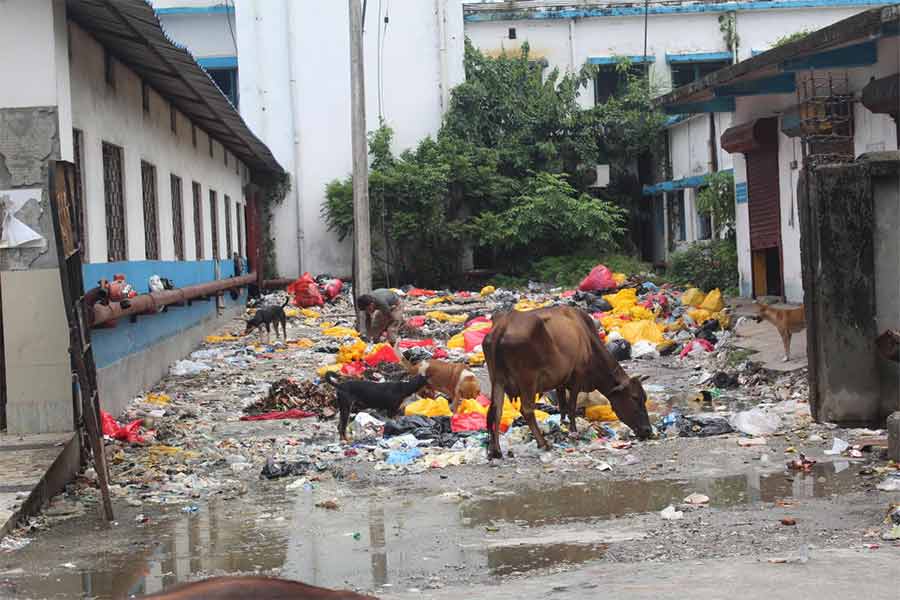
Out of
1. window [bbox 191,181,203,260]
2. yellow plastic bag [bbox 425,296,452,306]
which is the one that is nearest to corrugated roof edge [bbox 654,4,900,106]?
window [bbox 191,181,203,260]

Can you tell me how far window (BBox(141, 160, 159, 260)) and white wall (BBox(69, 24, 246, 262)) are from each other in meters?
0.15

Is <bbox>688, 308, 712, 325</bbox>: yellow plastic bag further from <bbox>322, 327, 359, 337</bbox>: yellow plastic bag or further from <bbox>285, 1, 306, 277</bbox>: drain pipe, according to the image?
<bbox>285, 1, 306, 277</bbox>: drain pipe

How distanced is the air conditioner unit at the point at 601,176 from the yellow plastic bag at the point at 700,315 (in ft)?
47.3

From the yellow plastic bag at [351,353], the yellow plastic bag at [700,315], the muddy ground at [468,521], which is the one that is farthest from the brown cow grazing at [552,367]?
the yellow plastic bag at [700,315]

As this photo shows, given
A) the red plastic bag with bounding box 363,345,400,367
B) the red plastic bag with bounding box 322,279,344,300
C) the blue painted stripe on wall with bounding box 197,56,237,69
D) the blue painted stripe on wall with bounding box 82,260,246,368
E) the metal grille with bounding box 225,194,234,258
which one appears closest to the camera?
the blue painted stripe on wall with bounding box 82,260,246,368

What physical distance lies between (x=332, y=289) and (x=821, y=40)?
1799 centimetres

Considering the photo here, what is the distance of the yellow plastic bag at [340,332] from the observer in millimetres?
21094

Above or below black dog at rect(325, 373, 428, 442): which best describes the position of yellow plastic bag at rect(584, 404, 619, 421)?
below

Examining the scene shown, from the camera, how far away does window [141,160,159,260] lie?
637 inches

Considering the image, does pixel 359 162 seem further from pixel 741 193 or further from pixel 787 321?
pixel 787 321

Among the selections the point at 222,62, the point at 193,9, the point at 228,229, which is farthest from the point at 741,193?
the point at 193,9

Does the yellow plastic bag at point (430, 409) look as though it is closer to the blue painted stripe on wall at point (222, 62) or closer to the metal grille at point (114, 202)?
the metal grille at point (114, 202)

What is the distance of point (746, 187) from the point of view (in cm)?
1967

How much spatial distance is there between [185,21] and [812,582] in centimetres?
3390
